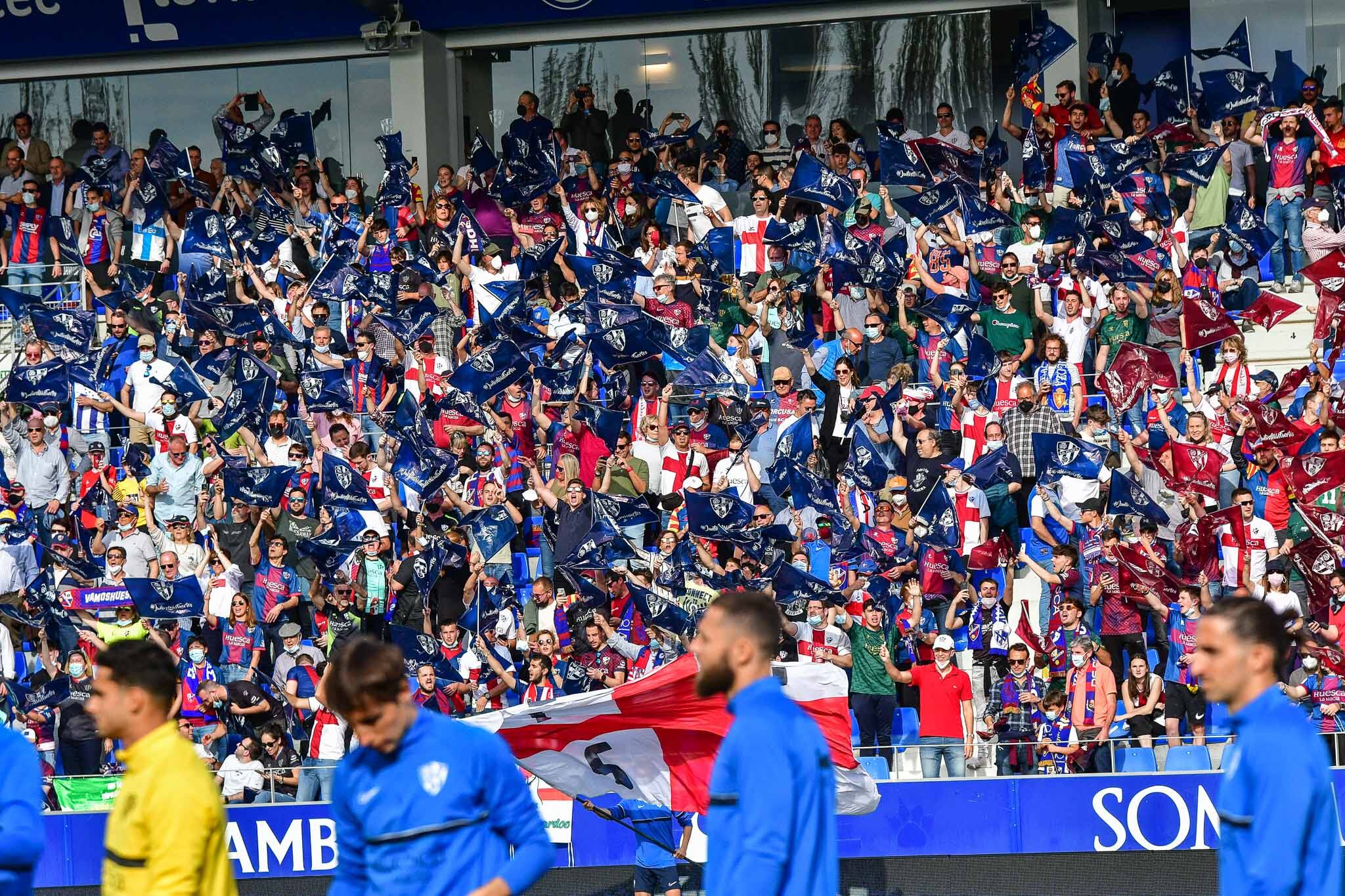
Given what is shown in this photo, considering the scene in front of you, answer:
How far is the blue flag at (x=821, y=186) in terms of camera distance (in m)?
20.4

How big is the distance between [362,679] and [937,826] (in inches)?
404

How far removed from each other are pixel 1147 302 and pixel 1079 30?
6239 mm

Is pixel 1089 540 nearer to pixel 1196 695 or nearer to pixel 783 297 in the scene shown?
pixel 1196 695

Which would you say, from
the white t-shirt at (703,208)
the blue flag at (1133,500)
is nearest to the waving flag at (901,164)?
the white t-shirt at (703,208)

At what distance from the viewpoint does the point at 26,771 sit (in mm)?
4992

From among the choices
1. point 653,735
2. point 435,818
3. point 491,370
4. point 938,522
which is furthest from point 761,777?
point 491,370

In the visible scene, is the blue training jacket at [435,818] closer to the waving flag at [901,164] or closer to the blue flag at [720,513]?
the blue flag at [720,513]

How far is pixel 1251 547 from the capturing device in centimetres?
1592

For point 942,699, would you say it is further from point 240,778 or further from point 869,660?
point 240,778

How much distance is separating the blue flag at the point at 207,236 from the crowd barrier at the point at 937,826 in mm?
8935

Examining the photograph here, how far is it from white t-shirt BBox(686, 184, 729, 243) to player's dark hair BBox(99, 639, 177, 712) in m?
16.6

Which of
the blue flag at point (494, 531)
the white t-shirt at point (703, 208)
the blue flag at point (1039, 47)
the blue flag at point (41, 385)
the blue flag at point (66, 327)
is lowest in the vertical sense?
the blue flag at point (494, 531)


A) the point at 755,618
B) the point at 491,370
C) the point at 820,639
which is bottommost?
the point at 820,639

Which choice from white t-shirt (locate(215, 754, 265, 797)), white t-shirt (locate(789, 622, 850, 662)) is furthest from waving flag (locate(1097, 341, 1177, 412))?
white t-shirt (locate(215, 754, 265, 797))
